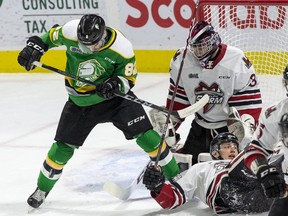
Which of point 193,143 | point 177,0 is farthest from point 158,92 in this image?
point 193,143

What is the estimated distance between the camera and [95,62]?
3703 millimetres

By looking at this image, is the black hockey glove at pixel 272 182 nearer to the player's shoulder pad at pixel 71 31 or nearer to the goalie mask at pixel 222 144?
the goalie mask at pixel 222 144

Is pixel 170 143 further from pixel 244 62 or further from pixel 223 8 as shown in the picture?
pixel 223 8

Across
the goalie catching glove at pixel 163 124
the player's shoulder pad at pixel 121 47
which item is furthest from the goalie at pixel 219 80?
the player's shoulder pad at pixel 121 47

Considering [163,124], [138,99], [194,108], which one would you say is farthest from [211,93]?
[138,99]

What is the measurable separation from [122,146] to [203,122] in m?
0.89

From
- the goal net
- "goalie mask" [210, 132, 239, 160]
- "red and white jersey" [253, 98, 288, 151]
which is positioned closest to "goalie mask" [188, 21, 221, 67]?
"goalie mask" [210, 132, 239, 160]

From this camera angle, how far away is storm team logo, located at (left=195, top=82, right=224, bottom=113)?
161 inches

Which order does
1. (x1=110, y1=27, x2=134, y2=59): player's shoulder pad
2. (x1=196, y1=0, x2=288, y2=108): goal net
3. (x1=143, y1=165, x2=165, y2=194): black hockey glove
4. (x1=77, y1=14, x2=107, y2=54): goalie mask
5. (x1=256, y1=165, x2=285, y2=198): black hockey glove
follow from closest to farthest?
(x1=256, y1=165, x2=285, y2=198): black hockey glove < (x1=143, y1=165, x2=165, y2=194): black hockey glove < (x1=77, y1=14, x2=107, y2=54): goalie mask < (x1=110, y1=27, x2=134, y2=59): player's shoulder pad < (x1=196, y1=0, x2=288, y2=108): goal net

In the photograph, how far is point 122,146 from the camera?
498 cm

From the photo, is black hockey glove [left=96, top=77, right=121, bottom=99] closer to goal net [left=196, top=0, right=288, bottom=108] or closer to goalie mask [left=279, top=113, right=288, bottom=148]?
goalie mask [left=279, top=113, right=288, bottom=148]

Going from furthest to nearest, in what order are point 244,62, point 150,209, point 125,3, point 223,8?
point 125,3
point 223,8
point 244,62
point 150,209

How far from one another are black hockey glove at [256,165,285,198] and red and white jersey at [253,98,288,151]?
0.12 m

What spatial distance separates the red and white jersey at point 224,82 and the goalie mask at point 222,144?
0.30m
